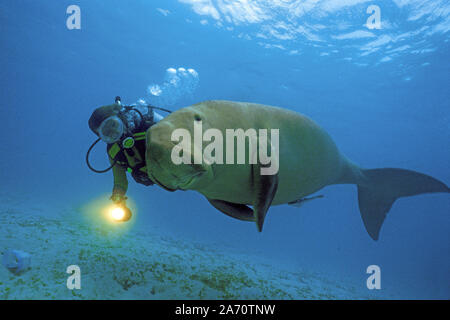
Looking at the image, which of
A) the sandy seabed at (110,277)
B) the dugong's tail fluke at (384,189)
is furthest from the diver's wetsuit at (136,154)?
the dugong's tail fluke at (384,189)

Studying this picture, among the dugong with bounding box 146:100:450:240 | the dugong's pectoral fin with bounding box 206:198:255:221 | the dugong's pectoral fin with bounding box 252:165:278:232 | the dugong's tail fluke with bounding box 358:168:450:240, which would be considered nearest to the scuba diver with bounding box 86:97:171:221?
the dugong's pectoral fin with bounding box 206:198:255:221

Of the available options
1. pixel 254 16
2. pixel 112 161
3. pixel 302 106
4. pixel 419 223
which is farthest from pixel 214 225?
pixel 419 223

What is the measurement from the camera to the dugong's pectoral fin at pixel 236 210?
2416 mm

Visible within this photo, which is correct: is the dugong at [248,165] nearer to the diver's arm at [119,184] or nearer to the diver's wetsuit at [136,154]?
the diver's wetsuit at [136,154]

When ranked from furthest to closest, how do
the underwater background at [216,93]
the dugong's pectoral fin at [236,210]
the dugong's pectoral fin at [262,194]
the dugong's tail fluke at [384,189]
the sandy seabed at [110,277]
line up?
the underwater background at [216,93]
the dugong's tail fluke at [384,189]
the sandy seabed at [110,277]
the dugong's pectoral fin at [236,210]
the dugong's pectoral fin at [262,194]

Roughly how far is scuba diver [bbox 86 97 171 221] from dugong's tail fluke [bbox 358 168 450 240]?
11.8 ft

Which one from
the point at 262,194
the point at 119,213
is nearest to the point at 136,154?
the point at 119,213

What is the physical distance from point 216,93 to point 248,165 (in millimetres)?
33814

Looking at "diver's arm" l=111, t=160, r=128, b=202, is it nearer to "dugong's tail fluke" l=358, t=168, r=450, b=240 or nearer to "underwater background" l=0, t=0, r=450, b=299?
"underwater background" l=0, t=0, r=450, b=299

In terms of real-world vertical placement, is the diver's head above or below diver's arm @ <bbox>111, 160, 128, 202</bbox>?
above

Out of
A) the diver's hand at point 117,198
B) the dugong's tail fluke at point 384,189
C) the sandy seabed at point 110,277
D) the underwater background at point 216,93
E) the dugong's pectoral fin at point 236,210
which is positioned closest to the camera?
the dugong's pectoral fin at point 236,210

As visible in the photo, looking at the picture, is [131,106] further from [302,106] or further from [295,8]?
[302,106]

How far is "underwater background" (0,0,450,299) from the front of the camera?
4.29 meters

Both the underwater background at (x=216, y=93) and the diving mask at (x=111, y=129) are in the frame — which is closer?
the diving mask at (x=111, y=129)
